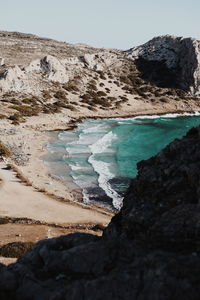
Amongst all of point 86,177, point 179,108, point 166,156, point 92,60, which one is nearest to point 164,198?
point 166,156

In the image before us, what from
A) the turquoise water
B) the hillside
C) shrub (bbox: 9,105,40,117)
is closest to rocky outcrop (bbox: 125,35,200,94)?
the hillside

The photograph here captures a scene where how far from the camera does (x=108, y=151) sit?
6228cm

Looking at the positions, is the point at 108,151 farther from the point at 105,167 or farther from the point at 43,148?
the point at 105,167

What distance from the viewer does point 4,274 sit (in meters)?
11.3

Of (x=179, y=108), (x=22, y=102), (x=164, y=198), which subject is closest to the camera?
(x=164, y=198)

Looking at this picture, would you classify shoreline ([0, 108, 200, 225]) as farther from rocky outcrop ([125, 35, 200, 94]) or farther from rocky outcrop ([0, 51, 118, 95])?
rocky outcrop ([125, 35, 200, 94])

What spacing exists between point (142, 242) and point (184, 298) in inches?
99.1

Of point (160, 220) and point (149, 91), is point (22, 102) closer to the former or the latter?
point (149, 91)

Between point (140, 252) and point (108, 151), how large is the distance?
51763 millimetres

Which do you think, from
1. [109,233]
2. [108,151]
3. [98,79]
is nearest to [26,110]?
[108,151]

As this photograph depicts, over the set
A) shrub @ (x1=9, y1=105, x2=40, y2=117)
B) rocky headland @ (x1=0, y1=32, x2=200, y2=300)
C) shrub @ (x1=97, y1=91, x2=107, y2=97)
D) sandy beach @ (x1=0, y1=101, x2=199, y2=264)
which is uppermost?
shrub @ (x1=97, y1=91, x2=107, y2=97)

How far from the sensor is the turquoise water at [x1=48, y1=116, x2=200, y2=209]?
1690 inches

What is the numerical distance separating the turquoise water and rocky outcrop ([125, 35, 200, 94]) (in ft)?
115

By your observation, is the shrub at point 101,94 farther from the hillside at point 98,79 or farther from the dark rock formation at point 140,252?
the dark rock formation at point 140,252
